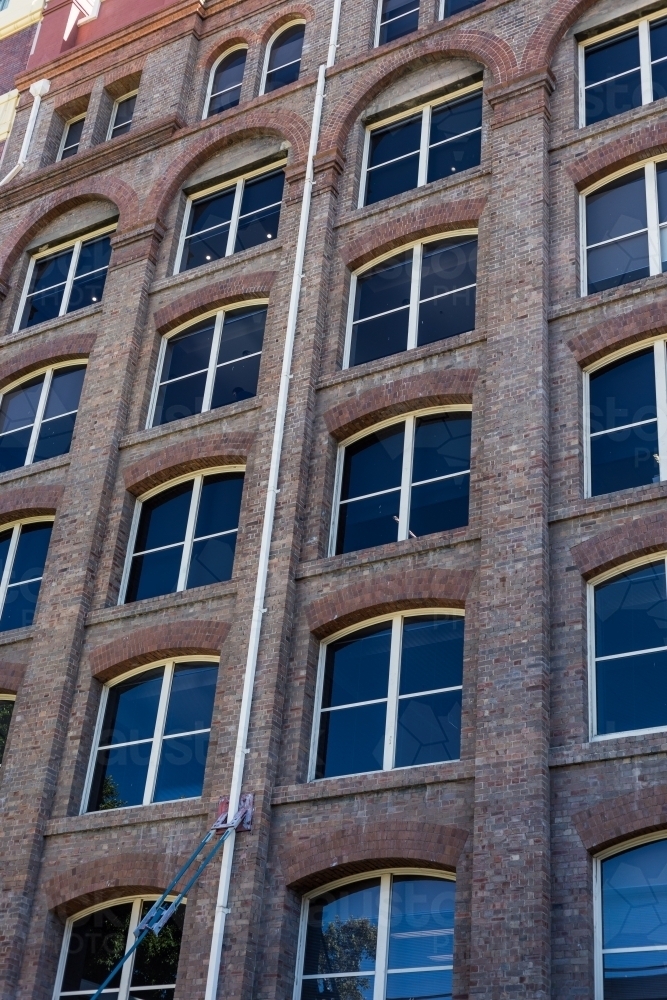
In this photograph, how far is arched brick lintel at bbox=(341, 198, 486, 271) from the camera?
20.3 metres

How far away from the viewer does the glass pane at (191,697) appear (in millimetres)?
18016

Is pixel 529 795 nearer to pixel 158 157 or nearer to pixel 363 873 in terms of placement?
pixel 363 873

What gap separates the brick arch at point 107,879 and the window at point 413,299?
26.0 feet

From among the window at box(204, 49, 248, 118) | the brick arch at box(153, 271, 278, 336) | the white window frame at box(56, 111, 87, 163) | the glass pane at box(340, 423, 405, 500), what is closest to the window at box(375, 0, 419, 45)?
the window at box(204, 49, 248, 118)

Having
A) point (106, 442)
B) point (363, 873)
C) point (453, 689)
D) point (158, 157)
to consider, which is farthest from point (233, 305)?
point (363, 873)

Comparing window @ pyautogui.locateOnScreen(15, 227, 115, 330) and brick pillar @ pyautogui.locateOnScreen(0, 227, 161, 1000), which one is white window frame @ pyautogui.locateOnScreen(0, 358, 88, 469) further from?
window @ pyautogui.locateOnScreen(15, 227, 115, 330)

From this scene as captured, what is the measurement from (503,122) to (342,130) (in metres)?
3.40

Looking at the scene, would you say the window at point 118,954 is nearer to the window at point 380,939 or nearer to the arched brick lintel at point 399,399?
the window at point 380,939

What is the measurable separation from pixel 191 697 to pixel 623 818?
6778 mm

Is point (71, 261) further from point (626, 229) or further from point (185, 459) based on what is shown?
point (626, 229)

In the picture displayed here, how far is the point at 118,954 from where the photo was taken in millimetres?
16891

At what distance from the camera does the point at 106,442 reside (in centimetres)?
2133

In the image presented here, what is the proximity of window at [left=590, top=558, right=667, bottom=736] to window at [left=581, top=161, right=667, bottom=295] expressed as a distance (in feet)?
15.6

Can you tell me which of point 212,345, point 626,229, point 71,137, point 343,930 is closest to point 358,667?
point 343,930
